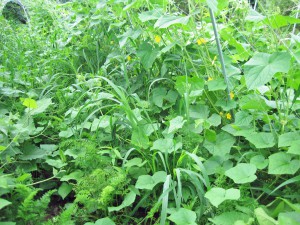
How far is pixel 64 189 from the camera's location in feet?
4.95

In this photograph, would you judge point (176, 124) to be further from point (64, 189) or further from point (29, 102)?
point (29, 102)

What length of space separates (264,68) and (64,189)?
98cm

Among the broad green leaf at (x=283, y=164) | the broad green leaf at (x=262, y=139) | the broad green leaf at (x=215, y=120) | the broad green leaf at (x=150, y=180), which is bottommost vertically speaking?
the broad green leaf at (x=150, y=180)

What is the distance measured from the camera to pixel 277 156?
1.29 meters

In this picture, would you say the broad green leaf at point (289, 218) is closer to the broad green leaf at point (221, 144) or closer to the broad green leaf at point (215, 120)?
the broad green leaf at point (221, 144)

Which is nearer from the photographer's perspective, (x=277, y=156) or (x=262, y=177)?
(x=277, y=156)

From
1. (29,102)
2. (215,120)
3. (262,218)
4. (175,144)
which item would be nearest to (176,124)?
(175,144)

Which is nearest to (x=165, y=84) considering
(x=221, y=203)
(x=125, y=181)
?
(x=125, y=181)

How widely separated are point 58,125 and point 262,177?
3.60 feet

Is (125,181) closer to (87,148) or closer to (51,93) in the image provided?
(87,148)

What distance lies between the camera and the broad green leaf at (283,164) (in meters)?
1.24

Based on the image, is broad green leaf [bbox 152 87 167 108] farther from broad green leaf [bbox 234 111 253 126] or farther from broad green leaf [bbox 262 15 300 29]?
broad green leaf [bbox 262 15 300 29]

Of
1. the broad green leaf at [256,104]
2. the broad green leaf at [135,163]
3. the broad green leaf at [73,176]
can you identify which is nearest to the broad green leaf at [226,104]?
the broad green leaf at [256,104]

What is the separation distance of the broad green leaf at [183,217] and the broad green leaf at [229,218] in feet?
0.24
